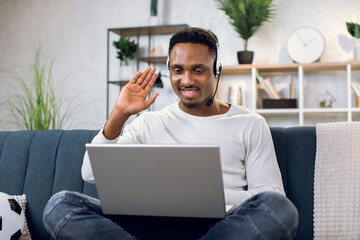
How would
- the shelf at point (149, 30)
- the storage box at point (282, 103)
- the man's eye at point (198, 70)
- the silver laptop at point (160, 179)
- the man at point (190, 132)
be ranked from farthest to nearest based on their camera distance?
the shelf at point (149, 30), the storage box at point (282, 103), the man's eye at point (198, 70), the man at point (190, 132), the silver laptop at point (160, 179)

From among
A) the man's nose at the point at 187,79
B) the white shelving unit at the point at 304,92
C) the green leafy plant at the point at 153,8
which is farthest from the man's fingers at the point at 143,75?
the green leafy plant at the point at 153,8

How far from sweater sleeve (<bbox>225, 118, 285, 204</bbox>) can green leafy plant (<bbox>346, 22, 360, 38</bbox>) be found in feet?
7.05

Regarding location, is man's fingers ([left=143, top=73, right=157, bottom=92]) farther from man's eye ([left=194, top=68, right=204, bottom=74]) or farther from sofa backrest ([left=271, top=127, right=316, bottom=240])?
sofa backrest ([left=271, top=127, right=316, bottom=240])

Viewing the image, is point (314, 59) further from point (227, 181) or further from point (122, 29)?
point (227, 181)

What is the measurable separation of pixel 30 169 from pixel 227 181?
0.90m

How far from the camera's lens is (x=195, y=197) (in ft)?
4.08

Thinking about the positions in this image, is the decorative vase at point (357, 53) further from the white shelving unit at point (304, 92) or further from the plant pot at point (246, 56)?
the plant pot at point (246, 56)

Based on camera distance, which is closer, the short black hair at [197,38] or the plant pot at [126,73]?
the short black hair at [197,38]

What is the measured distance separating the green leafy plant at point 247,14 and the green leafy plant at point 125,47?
2.81 feet

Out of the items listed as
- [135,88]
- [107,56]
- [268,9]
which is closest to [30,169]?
[135,88]

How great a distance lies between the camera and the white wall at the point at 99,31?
3789 millimetres

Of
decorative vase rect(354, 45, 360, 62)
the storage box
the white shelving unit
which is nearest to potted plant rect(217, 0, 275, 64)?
the white shelving unit

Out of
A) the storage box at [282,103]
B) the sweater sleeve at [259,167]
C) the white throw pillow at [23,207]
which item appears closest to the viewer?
the sweater sleeve at [259,167]

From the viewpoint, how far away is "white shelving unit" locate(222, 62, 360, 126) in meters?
3.51
